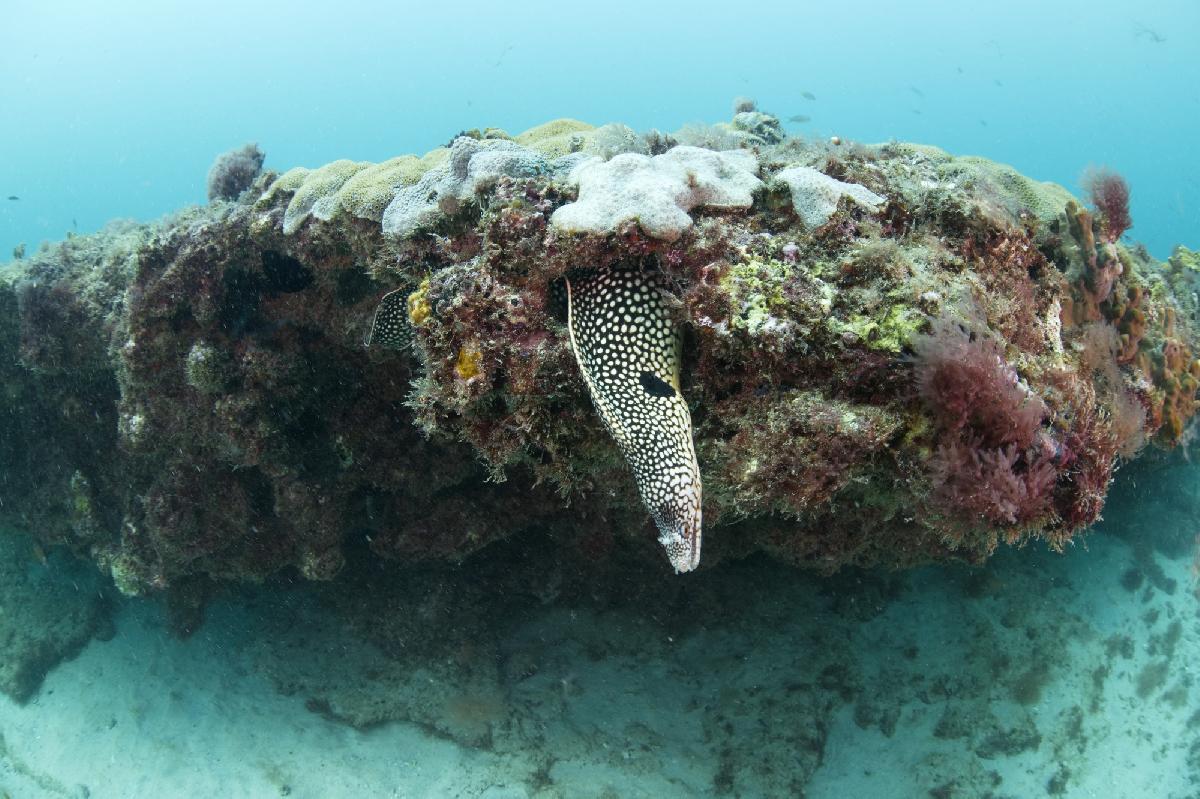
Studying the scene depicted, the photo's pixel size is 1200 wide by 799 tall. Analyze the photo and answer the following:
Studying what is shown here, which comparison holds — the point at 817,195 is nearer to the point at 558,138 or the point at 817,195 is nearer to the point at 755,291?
the point at 755,291

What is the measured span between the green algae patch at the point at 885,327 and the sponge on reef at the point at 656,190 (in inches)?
51.3

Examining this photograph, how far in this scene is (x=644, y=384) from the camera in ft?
14.6

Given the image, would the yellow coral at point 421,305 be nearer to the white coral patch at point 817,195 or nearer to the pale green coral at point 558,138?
the pale green coral at point 558,138

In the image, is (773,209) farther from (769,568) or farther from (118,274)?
(118,274)

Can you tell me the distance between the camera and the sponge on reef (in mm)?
4637

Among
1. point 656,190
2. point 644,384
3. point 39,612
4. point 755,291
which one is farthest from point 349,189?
point 39,612

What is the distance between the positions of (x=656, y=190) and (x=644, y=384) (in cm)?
147

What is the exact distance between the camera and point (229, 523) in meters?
9.34

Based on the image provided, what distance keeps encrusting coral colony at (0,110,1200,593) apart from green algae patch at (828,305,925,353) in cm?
2

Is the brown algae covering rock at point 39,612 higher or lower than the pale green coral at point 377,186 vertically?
lower

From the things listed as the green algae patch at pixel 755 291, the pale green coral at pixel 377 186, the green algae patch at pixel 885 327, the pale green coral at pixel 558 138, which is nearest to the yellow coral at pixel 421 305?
the pale green coral at pixel 377 186

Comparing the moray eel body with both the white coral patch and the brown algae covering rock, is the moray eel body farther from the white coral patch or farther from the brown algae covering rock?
the brown algae covering rock

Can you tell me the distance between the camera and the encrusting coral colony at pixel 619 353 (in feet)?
13.8

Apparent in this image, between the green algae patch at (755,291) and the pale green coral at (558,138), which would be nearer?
the green algae patch at (755,291)
